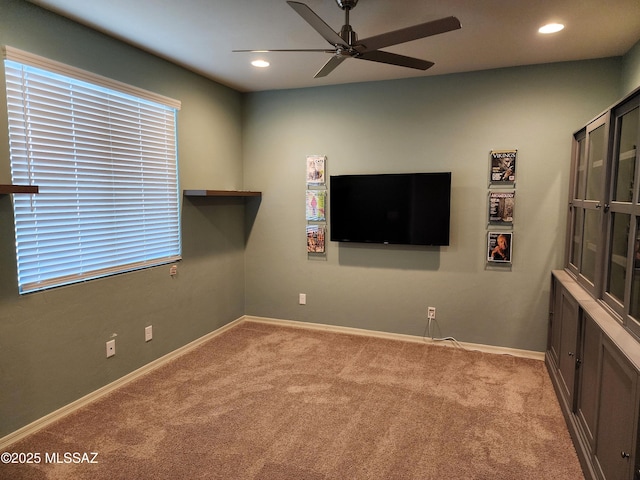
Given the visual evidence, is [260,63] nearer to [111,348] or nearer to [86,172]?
[86,172]

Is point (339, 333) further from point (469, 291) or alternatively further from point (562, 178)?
point (562, 178)

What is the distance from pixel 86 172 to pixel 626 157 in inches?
133

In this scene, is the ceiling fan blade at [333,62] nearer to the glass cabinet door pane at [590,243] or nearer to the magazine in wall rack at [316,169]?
the magazine in wall rack at [316,169]

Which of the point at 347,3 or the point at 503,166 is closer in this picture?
the point at 347,3

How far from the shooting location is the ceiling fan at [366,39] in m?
1.99

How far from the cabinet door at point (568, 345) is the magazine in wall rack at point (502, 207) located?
885 mm

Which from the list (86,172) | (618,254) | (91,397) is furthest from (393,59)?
(91,397)

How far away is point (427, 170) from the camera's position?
4078mm

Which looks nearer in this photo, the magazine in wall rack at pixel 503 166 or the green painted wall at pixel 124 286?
the green painted wall at pixel 124 286

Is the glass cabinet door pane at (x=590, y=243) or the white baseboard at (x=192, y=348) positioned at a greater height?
the glass cabinet door pane at (x=590, y=243)

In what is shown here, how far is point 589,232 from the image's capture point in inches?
112

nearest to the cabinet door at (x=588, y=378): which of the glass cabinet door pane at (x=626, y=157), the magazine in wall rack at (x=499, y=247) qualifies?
the glass cabinet door pane at (x=626, y=157)

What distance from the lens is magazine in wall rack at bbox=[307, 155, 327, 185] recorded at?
447 cm

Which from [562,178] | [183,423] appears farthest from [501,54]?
[183,423]
